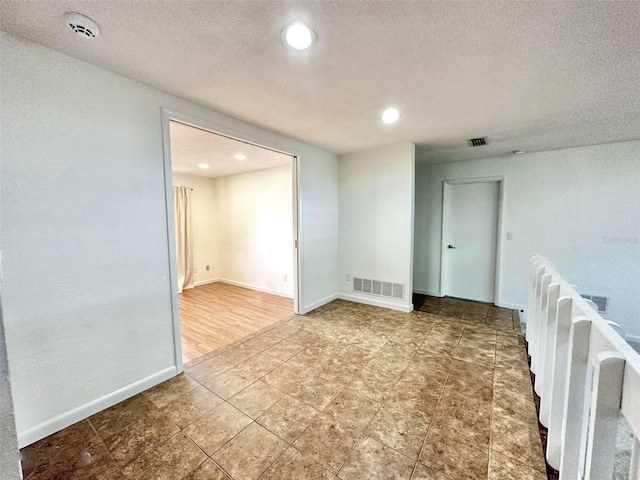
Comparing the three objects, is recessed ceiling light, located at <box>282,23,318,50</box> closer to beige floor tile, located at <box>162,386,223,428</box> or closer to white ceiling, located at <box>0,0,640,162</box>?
white ceiling, located at <box>0,0,640,162</box>

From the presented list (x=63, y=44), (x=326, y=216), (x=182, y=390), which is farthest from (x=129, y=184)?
(x=326, y=216)

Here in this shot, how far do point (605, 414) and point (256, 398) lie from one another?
1.88 metres

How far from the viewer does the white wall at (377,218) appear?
11.9ft

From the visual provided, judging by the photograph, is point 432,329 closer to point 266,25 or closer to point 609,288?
point 609,288

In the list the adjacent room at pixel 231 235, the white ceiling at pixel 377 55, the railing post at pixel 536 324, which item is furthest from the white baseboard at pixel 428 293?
the white ceiling at pixel 377 55

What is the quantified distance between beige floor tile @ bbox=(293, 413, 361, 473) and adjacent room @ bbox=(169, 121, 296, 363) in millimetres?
1617

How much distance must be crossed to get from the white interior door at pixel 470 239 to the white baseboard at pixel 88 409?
14.3 ft

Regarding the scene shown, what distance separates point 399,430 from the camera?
164cm

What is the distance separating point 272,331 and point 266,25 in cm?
283

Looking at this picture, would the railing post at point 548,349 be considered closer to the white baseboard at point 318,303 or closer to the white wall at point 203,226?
the white baseboard at point 318,303

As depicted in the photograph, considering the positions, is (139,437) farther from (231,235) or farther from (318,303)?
(231,235)

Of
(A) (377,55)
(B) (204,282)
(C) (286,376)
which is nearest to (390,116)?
(A) (377,55)

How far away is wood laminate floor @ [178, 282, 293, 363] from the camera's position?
9.49 ft

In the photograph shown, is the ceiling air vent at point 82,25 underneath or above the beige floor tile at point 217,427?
above
